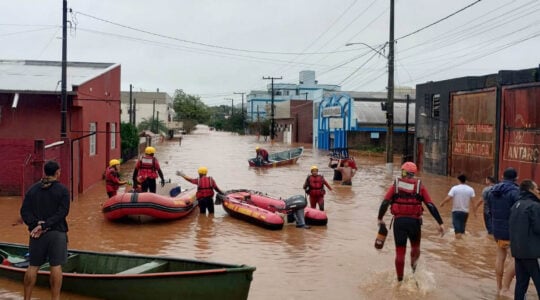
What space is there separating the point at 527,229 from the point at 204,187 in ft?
32.6

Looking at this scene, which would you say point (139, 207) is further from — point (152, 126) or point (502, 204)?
point (152, 126)

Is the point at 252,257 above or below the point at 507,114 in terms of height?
below

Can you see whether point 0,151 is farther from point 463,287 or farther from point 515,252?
point 515,252

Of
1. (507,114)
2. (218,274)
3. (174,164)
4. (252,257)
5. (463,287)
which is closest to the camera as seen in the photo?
(218,274)

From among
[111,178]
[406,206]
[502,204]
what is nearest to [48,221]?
[406,206]

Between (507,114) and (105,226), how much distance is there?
16.2m

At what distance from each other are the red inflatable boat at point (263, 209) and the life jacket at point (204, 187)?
1.61 ft

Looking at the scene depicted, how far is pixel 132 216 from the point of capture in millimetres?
14703

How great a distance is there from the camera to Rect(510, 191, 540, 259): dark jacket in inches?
280

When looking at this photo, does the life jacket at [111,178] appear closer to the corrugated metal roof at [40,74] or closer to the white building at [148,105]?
the corrugated metal roof at [40,74]

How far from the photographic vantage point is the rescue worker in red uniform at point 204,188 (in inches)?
621

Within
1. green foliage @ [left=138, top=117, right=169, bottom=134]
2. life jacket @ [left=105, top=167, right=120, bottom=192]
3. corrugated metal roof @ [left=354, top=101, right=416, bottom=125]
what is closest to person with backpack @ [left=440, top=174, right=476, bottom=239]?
life jacket @ [left=105, top=167, right=120, bottom=192]

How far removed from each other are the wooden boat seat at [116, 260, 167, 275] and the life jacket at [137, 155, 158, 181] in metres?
8.11

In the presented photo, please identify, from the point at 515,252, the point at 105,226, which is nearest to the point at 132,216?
the point at 105,226
